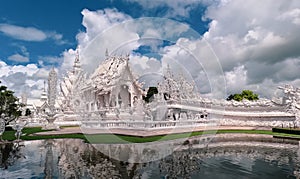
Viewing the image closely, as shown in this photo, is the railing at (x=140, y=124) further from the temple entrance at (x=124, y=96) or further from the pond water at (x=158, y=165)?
the temple entrance at (x=124, y=96)

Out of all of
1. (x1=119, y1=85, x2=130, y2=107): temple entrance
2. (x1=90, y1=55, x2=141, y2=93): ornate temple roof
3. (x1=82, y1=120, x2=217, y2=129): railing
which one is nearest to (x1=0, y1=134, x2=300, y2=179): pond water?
(x1=82, y1=120, x2=217, y2=129): railing

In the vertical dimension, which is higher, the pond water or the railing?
the railing

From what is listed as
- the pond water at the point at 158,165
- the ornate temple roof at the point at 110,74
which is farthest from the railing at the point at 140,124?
the ornate temple roof at the point at 110,74

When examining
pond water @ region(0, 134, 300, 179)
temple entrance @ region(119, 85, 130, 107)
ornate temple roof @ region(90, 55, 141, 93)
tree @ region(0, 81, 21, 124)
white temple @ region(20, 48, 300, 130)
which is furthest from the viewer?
temple entrance @ region(119, 85, 130, 107)

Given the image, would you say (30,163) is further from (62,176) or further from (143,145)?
(143,145)

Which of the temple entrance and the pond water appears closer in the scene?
the pond water

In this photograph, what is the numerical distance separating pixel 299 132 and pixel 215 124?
26.1 ft

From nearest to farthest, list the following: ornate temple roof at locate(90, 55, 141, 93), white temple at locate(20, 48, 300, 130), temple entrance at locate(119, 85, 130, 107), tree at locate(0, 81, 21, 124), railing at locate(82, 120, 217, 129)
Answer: railing at locate(82, 120, 217, 129) < white temple at locate(20, 48, 300, 130) < tree at locate(0, 81, 21, 124) < ornate temple roof at locate(90, 55, 141, 93) < temple entrance at locate(119, 85, 130, 107)

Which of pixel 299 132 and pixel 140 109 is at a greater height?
pixel 140 109

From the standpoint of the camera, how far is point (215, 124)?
80.5ft

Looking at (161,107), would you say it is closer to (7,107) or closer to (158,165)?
(7,107)

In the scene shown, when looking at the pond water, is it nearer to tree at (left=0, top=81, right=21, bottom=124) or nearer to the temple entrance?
tree at (left=0, top=81, right=21, bottom=124)

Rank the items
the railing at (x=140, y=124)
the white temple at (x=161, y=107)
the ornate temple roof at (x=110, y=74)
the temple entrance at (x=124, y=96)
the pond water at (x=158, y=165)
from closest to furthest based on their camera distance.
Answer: the pond water at (x=158, y=165), the railing at (x=140, y=124), the white temple at (x=161, y=107), the ornate temple roof at (x=110, y=74), the temple entrance at (x=124, y=96)

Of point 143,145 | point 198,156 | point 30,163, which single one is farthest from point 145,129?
point 30,163
